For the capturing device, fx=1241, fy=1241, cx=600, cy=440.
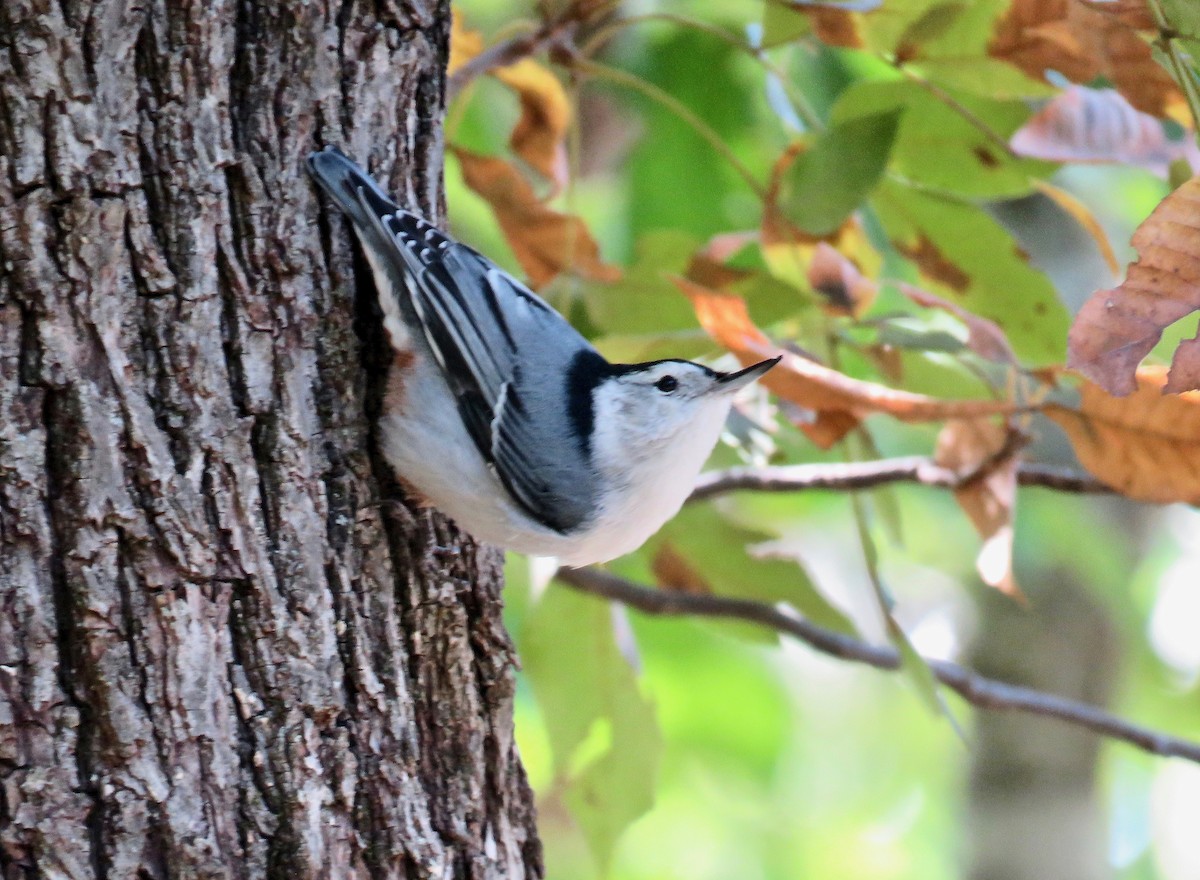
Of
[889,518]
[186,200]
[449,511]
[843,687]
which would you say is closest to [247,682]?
[449,511]

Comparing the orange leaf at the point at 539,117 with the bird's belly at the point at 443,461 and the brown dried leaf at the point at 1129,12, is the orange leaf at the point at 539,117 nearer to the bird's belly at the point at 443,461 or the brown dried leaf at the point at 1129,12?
the bird's belly at the point at 443,461

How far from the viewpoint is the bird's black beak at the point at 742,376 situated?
65.2 inches

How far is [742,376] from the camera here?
1.73 metres

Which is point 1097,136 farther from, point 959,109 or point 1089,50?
point 959,109

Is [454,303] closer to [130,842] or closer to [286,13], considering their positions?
[286,13]

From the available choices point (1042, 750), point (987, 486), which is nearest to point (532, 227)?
point (987, 486)

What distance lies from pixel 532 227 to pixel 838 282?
0.53 metres

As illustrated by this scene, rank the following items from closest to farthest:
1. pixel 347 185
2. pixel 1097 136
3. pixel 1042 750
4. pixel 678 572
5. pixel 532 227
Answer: pixel 347 185 < pixel 1097 136 < pixel 532 227 < pixel 678 572 < pixel 1042 750

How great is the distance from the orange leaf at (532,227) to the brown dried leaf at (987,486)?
64 centimetres

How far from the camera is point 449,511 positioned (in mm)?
1654

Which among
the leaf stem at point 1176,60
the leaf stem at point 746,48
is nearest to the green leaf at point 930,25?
the leaf stem at point 746,48

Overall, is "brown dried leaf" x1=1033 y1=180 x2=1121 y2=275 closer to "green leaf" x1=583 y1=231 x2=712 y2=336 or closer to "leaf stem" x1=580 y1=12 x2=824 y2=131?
"leaf stem" x1=580 y1=12 x2=824 y2=131

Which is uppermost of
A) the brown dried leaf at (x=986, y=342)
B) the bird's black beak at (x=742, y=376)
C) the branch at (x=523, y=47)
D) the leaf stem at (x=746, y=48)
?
the branch at (x=523, y=47)

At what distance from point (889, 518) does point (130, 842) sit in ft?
4.30
